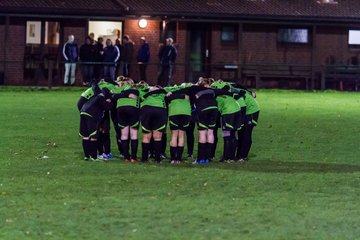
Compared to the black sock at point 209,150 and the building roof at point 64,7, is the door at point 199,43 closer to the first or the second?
the building roof at point 64,7

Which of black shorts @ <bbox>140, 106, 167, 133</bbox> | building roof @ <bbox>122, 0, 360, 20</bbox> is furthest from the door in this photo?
black shorts @ <bbox>140, 106, 167, 133</bbox>

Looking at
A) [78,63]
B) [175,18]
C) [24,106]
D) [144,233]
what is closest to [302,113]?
[24,106]

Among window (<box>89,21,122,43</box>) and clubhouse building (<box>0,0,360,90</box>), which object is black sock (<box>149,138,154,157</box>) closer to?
clubhouse building (<box>0,0,360,90</box>)

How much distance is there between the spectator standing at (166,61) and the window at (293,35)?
7306 millimetres

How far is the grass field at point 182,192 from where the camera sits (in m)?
10.4

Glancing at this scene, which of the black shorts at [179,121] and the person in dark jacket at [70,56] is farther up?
the person in dark jacket at [70,56]

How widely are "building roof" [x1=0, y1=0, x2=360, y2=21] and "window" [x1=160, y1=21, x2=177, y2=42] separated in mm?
698

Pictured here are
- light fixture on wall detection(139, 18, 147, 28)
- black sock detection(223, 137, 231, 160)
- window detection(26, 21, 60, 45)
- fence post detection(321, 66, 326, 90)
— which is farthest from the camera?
light fixture on wall detection(139, 18, 147, 28)

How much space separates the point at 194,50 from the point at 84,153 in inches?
975

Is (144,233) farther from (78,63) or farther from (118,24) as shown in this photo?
(118,24)

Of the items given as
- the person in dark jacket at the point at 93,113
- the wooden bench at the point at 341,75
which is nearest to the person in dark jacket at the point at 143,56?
the wooden bench at the point at 341,75

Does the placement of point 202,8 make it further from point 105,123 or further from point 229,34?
point 105,123

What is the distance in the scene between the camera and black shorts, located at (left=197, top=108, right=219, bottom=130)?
16.0 m

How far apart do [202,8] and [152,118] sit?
24909mm
